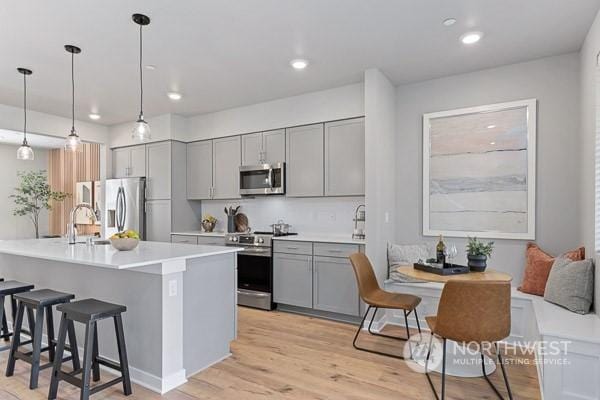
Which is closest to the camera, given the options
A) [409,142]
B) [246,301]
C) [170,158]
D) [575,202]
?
[575,202]

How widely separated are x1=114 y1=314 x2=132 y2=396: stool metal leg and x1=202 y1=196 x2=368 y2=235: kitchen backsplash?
287cm

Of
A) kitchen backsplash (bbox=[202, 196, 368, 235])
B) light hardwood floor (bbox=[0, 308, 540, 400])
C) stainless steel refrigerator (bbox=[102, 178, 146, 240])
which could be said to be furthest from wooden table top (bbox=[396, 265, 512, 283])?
stainless steel refrigerator (bbox=[102, 178, 146, 240])

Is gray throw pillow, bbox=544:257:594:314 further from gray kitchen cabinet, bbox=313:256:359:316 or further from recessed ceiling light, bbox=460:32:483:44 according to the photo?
recessed ceiling light, bbox=460:32:483:44

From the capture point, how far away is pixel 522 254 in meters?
3.54

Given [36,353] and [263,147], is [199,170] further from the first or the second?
[36,353]

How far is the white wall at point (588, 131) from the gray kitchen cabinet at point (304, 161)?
2.55m

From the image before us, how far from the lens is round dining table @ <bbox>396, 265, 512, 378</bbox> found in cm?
271

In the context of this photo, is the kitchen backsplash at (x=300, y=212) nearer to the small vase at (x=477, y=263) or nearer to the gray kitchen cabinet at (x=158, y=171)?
the gray kitchen cabinet at (x=158, y=171)

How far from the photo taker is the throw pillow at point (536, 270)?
3154 millimetres

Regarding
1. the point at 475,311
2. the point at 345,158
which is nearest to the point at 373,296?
the point at 475,311

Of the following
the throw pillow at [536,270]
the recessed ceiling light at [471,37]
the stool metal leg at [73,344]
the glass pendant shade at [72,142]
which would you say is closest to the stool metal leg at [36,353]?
the stool metal leg at [73,344]

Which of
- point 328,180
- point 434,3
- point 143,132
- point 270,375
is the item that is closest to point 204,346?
point 270,375

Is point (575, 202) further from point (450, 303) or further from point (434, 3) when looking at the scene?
point (434, 3)

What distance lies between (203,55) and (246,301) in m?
2.99
